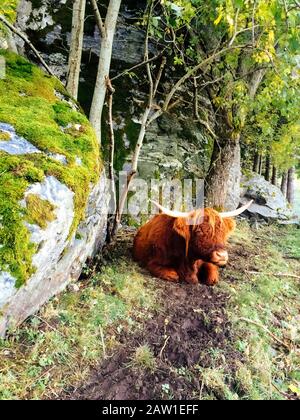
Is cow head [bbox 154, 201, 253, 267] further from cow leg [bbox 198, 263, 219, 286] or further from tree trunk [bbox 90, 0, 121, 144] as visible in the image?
tree trunk [bbox 90, 0, 121, 144]

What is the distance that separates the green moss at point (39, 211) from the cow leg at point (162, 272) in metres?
1.99

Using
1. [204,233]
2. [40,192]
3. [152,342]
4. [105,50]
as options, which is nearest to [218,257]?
[204,233]

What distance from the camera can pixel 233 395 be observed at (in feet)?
9.49

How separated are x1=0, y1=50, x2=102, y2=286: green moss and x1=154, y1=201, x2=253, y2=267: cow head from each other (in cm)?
124

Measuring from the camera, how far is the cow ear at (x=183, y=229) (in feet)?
14.0

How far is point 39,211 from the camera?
272 centimetres

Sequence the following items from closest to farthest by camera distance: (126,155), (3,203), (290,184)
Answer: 1. (3,203)
2. (126,155)
3. (290,184)

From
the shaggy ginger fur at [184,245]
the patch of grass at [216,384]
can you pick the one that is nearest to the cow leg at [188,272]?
the shaggy ginger fur at [184,245]

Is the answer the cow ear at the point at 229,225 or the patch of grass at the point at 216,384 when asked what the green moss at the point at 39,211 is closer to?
the patch of grass at the point at 216,384

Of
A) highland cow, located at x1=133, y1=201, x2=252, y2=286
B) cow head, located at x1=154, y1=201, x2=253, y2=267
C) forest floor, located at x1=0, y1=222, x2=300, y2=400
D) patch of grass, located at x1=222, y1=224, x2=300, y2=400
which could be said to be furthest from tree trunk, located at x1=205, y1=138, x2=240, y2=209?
cow head, located at x1=154, y1=201, x2=253, y2=267

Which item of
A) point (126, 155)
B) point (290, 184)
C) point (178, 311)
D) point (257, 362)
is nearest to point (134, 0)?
point (126, 155)

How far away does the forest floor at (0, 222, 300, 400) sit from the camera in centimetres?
266

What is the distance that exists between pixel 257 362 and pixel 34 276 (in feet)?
6.93
